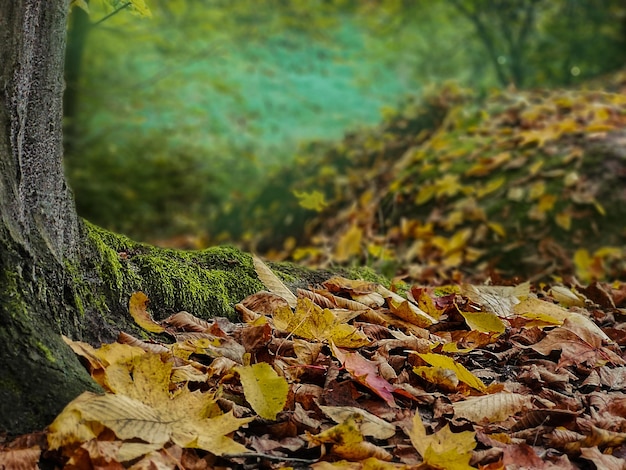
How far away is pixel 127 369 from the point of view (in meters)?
1.46

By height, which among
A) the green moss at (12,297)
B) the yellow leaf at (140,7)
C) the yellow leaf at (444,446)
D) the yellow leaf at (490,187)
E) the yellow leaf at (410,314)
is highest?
the yellow leaf at (140,7)

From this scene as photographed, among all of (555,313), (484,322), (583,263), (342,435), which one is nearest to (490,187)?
(583,263)

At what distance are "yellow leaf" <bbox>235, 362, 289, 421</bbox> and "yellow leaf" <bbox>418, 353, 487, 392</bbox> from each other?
418 millimetres

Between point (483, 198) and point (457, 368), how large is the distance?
2.84 metres

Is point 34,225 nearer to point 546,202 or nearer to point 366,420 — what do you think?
point 366,420

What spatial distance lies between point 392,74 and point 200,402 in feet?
45.2

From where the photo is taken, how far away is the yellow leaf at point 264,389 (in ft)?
4.78

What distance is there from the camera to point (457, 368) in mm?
1693

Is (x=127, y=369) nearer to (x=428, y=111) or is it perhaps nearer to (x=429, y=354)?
(x=429, y=354)

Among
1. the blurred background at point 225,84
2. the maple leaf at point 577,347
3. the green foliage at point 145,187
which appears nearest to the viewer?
the maple leaf at point 577,347

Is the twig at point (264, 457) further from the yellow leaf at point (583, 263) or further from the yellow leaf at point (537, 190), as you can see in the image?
the yellow leaf at point (537, 190)

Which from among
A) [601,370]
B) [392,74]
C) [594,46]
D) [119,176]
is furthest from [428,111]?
[392,74]

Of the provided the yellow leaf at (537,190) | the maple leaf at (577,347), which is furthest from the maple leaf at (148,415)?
the yellow leaf at (537,190)

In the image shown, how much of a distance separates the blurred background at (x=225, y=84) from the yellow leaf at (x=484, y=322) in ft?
11.5
